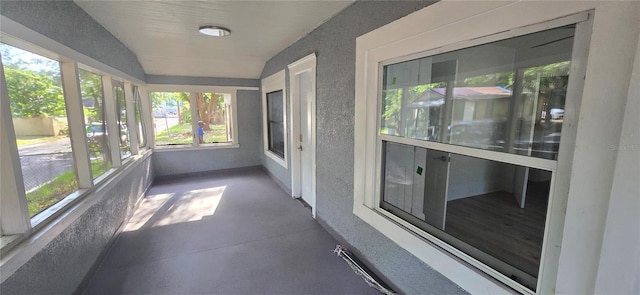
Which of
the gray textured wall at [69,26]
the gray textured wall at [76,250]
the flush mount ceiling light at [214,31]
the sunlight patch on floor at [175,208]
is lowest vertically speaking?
the sunlight patch on floor at [175,208]

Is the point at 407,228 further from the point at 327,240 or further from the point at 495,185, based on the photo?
the point at 495,185

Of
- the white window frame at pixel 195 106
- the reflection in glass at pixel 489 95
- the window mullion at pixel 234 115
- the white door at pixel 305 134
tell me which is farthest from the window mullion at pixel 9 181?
the window mullion at pixel 234 115

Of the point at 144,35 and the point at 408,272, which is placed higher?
the point at 144,35

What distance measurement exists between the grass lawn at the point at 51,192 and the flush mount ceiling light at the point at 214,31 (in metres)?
1.76

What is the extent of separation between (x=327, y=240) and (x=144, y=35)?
10.2 feet

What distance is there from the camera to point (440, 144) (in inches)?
59.0

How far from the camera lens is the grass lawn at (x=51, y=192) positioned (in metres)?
1.59

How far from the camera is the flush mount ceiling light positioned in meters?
2.60

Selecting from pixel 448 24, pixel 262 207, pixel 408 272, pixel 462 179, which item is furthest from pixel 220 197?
pixel 448 24

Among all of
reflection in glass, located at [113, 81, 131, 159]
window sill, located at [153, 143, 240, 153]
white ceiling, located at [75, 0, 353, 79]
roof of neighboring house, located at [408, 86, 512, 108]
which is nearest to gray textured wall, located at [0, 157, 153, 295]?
reflection in glass, located at [113, 81, 131, 159]

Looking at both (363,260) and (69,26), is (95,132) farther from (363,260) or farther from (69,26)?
(363,260)

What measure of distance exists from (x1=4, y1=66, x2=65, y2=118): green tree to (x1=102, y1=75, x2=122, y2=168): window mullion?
89 centimetres

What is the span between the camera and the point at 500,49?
1.22 metres

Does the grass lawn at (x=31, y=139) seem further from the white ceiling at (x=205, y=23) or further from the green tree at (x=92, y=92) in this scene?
the white ceiling at (x=205, y=23)
